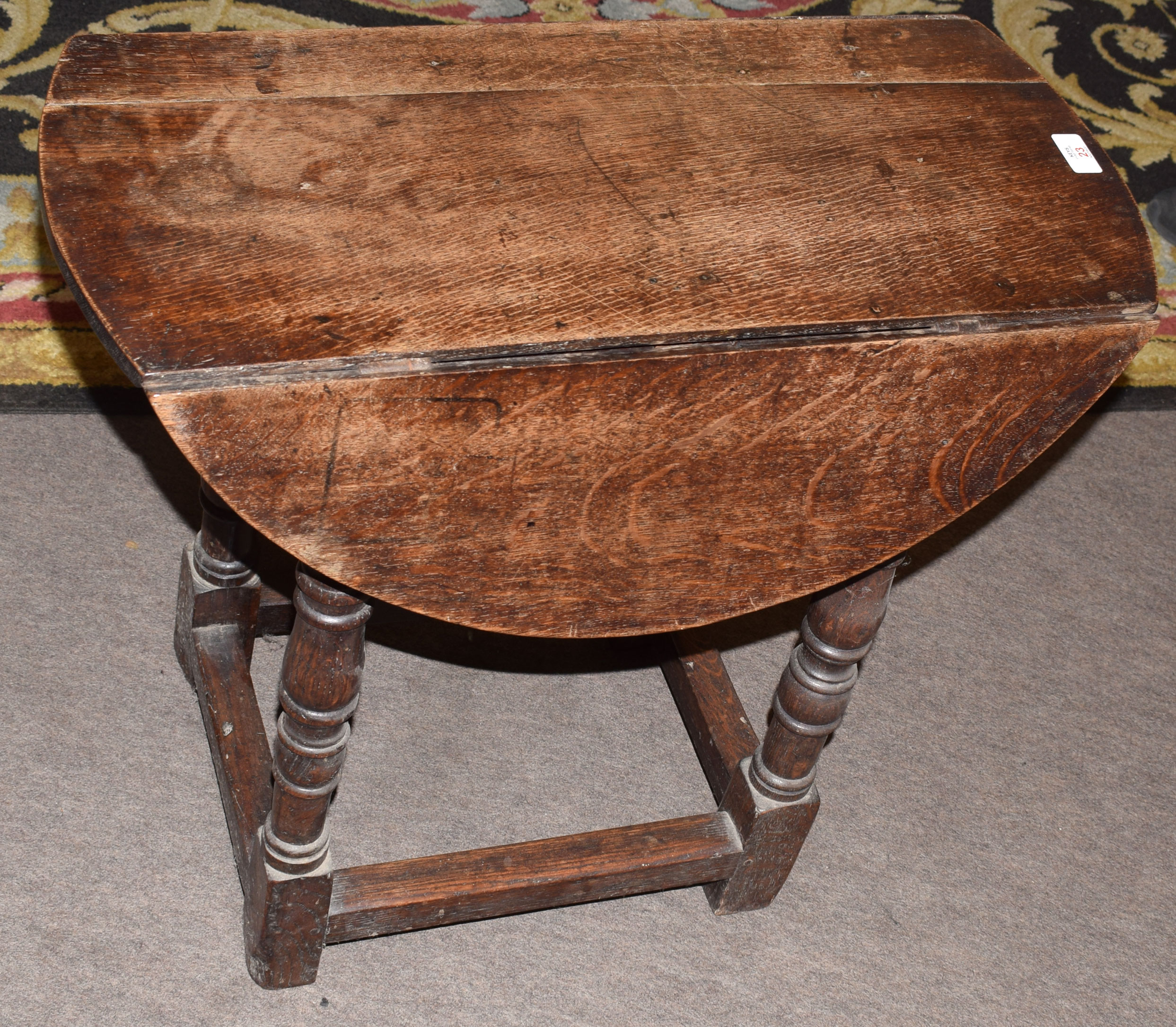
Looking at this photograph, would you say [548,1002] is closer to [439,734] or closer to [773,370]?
[439,734]

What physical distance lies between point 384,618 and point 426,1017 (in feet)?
1.64

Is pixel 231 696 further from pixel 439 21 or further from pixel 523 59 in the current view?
pixel 439 21

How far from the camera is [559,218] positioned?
110 cm

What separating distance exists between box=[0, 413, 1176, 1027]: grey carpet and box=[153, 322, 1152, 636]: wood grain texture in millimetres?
482

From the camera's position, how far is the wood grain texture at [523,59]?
1.17 meters

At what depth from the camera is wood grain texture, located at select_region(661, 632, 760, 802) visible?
146 centimetres

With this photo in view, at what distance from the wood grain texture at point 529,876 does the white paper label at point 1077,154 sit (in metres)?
0.71

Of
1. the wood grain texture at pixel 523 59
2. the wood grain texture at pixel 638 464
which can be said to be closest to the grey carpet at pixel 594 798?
the wood grain texture at pixel 638 464

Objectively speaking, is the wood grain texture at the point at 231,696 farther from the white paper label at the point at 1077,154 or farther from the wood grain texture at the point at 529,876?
the white paper label at the point at 1077,154

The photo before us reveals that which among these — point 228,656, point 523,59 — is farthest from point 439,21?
point 228,656

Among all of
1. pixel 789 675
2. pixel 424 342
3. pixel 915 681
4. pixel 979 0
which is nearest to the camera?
pixel 424 342

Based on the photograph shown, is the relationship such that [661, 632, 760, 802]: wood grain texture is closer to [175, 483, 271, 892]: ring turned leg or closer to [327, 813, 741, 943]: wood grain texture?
[327, 813, 741, 943]: wood grain texture

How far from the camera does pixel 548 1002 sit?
54.2 inches

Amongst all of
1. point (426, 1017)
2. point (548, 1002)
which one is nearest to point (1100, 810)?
point (548, 1002)
